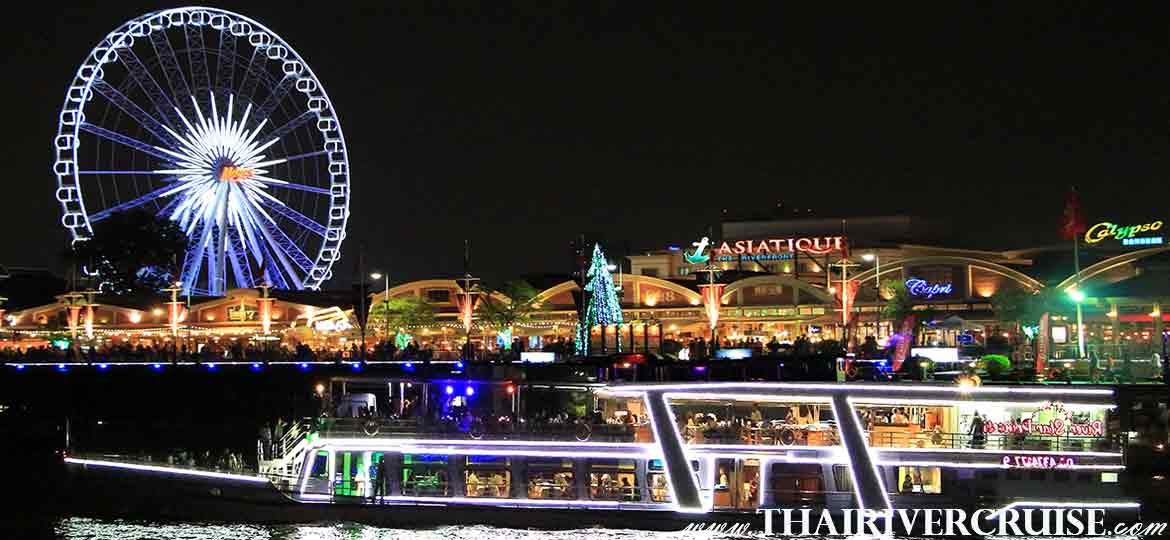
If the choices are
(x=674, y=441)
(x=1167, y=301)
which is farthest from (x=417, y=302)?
(x=674, y=441)

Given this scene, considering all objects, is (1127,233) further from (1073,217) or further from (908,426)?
(908,426)

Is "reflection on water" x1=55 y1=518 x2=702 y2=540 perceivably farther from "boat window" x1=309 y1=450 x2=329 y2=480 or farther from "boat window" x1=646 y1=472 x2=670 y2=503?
"boat window" x1=309 y1=450 x2=329 y2=480

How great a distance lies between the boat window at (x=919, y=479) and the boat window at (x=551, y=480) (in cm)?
823

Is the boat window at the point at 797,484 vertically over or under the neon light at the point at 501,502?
over

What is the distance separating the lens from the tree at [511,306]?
91.7 meters

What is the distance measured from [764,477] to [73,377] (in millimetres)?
45100

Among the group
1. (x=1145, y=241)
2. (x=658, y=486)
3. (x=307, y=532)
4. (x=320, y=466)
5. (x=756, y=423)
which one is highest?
(x=1145, y=241)

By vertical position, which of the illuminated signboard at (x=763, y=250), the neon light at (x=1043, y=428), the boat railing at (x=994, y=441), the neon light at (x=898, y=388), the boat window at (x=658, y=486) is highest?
the illuminated signboard at (x=763, y=250)

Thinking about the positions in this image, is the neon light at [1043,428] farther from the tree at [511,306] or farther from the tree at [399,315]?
the tree at [399,315]

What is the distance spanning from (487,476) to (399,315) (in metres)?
54.8

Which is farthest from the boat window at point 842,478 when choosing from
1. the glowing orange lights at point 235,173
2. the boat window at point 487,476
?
the glowing orange lights at point 235,173

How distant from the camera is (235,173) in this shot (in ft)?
263

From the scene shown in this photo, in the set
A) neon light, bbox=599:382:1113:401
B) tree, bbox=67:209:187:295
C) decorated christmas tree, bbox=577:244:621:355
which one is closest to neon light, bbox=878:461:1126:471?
neon light, bbox=599:382:1113:401

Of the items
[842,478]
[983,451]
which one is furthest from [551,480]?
[983,451]
